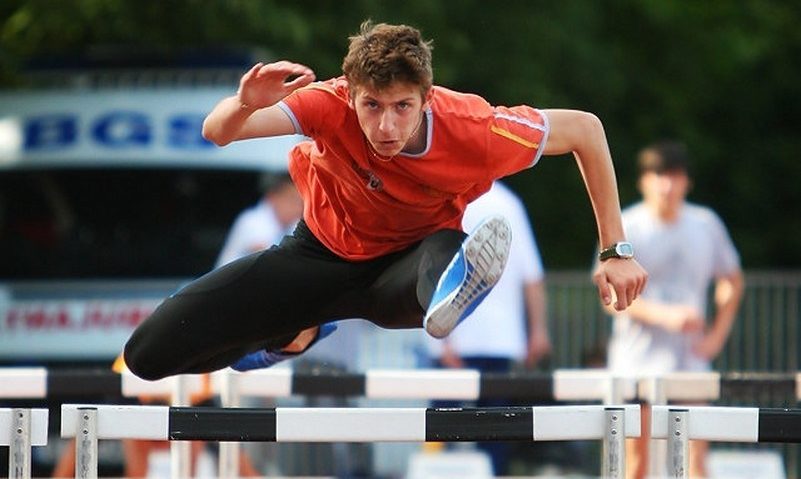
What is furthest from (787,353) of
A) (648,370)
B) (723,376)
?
(723,376)

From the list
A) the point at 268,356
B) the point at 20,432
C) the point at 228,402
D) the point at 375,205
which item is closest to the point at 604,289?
the point at 375,205

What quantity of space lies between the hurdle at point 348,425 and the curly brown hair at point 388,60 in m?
1.19

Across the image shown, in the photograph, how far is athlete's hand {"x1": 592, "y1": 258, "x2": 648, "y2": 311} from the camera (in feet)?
21.7

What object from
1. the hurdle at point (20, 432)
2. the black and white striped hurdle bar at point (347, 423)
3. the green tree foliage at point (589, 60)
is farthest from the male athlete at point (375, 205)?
the green tree foliage at point (589, 60)

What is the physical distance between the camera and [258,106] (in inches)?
246

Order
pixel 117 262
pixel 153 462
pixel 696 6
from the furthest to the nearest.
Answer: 1. pixel 696 6
2. pixel 117 262
3. pixel 153 462

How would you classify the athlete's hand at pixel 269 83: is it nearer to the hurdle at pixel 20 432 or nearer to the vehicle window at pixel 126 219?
the hurdle at pixel 20 432

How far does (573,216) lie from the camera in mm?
20125

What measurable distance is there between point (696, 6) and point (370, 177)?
12991 millimetres

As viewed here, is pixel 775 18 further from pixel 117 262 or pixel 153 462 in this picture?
pixel 153 462

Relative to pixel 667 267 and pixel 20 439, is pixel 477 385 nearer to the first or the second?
pixel 667 267

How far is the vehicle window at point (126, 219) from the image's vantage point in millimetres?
12492

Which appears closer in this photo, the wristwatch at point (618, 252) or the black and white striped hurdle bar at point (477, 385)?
the wristwatch at point (618, 252)

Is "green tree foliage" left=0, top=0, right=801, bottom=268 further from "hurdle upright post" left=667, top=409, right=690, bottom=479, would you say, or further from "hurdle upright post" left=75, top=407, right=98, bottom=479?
"hurdle upright post" left=667, top=409, right=690, bottom=479
